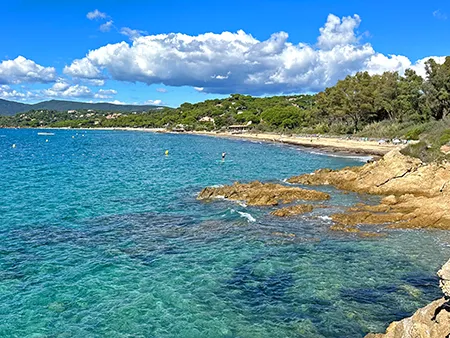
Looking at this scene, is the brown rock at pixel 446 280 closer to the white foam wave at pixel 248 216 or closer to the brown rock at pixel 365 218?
the brown rock at pixel 365 218

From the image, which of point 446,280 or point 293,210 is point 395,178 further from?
point 446,280

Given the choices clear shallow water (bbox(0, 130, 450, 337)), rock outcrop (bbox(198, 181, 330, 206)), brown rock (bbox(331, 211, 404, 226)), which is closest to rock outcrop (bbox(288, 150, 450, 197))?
brown rock (bbox(331, 211, 404, 226))

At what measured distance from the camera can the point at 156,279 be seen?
15.5 m

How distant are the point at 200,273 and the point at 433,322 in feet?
30.8

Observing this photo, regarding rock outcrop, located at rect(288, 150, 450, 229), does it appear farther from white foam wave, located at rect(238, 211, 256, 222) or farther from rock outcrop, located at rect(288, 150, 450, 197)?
white foam wave, located at rect(238, 211, 256, 222)

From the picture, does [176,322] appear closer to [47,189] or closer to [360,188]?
[360,188]

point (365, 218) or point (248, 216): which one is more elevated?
point (365, 218)

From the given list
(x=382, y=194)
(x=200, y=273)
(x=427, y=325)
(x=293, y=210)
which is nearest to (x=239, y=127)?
(x=382, y=194)

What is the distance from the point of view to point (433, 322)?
8430 mm

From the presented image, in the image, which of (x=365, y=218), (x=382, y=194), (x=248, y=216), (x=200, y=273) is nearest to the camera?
(x=200, y=273)

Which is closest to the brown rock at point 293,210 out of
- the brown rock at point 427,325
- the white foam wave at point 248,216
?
the white foam wave at point 248,216

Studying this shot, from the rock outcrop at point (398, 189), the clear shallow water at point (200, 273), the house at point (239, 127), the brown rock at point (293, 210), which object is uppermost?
the house at point (239, 127)

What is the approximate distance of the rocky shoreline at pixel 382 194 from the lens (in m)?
22.5

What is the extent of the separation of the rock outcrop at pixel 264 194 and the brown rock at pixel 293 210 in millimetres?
2322
